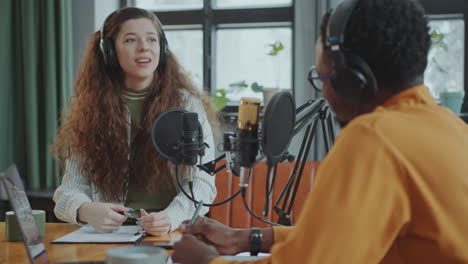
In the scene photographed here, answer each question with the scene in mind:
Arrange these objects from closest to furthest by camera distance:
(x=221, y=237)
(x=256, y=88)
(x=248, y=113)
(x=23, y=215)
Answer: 1. (x=248, y=113)
2. (x=23, y=215)
3. (x=221, y=237)
4. (x=256, y=88)

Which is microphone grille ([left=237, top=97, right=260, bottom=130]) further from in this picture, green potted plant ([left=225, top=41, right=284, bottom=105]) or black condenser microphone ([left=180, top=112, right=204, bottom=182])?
green potted plant ([left=225, top=41, right=284, bottom=105])

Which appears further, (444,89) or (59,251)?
(444,89)

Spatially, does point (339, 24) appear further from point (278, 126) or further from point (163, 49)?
point (163, 49)

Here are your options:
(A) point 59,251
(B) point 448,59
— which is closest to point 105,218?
(A) point 59,251

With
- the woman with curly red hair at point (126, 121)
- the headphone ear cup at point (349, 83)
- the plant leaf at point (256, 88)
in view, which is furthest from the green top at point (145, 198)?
the plant leaf at point (256, 88)

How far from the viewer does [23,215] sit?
3.43 feet

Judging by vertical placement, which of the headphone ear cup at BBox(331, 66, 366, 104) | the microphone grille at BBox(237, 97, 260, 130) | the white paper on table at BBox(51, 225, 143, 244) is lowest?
the white paper on table at BBox(51, 225, 143, 244)

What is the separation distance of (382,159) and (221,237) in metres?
0.58

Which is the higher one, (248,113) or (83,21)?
(83,21)

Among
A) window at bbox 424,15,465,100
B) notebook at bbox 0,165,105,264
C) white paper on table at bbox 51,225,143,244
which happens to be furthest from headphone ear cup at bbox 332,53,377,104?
window at bbox 424,15,465,100

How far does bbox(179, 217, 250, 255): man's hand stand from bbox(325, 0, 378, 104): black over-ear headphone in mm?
473

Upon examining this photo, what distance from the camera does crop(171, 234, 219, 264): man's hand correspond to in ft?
3.02

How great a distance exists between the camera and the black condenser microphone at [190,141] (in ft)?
3.51

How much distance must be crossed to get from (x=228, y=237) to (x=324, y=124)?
33 cm
